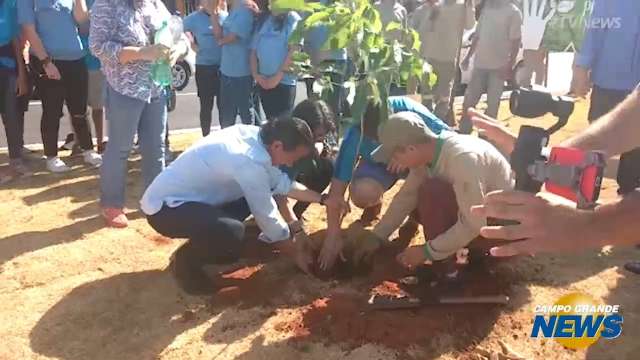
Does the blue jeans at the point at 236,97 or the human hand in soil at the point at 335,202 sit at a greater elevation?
the blue jeans at the point at 236,97

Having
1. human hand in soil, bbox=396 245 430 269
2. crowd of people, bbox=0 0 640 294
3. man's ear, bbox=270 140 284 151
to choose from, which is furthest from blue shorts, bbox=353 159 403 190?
man's ear, bbox=270 140 284 151

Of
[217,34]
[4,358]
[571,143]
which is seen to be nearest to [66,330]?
[4,358]

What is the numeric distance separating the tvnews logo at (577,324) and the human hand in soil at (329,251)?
987mm

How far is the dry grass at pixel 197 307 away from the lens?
2.46m

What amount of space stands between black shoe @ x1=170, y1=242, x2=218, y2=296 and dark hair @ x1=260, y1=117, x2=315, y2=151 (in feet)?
2.33

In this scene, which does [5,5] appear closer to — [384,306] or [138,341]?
[138,341]

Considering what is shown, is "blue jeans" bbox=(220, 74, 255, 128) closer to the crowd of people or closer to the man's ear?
the crowd of people

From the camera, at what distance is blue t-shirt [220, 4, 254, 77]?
4.52 meters

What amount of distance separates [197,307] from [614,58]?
108 inches

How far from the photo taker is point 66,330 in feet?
8.62

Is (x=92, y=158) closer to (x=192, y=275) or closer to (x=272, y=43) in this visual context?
(x=272, y=43)

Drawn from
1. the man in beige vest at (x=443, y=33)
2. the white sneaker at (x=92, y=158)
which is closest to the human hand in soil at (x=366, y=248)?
the white sneaker at (x=92, y=158)

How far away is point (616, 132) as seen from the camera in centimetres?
176

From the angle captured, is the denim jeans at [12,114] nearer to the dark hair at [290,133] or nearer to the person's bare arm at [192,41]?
the person's bare arm at [192,41]
